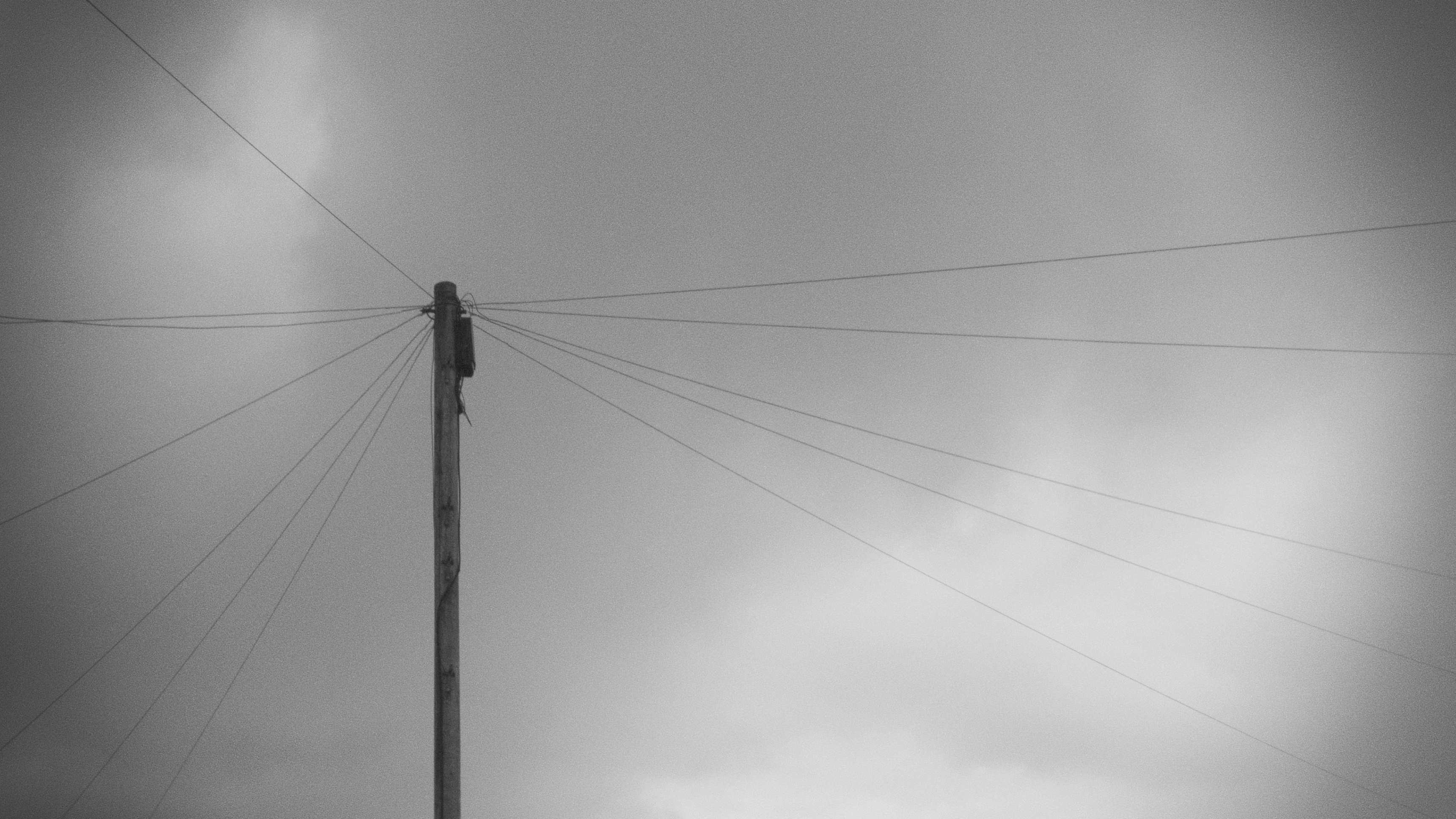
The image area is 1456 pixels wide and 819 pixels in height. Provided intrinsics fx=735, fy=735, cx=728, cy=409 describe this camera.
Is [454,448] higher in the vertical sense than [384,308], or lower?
lower

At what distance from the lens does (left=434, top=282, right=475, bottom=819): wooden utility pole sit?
730 centimetres

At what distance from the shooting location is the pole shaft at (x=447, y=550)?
23.9 ft

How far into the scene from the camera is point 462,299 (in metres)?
9.01

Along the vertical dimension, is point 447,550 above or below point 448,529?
below

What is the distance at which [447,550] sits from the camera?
786 centimetres

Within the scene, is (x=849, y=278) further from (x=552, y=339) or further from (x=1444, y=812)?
(x=1444, y=812)

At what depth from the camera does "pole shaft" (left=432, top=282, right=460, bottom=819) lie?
7293 millimetres

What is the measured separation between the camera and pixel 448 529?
7.87m

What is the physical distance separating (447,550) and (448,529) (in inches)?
8.8

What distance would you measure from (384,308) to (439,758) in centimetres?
559

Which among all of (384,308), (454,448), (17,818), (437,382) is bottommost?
(17,818)

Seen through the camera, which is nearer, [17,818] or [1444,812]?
[1444,812]

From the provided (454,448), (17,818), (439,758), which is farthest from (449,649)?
(17,818)

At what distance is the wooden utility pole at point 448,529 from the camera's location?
7.30 metres
